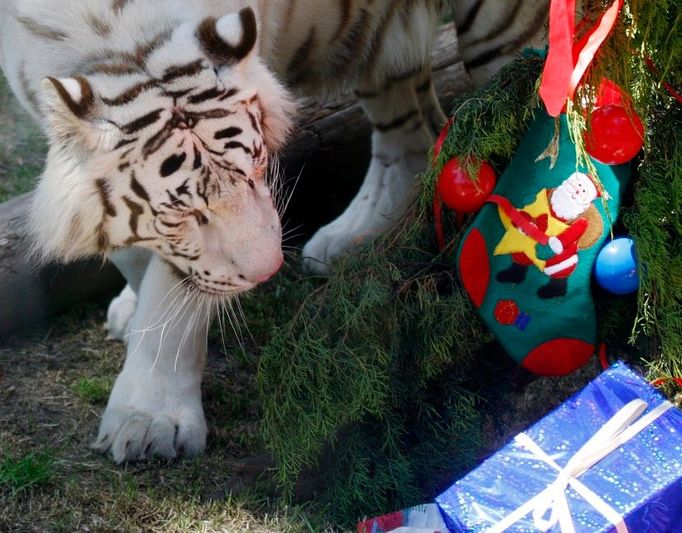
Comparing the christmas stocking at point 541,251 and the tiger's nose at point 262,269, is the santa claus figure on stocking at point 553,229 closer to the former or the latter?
the christmas stocking at point 541,251

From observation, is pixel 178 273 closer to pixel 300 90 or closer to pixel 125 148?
pixel 125 148

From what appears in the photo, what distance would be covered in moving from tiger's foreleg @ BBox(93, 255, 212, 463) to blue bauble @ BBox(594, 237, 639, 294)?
88 centimetres

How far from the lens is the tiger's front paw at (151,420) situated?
2.17 meters

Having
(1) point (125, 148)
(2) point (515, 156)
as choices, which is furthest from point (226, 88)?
(2) point (515, 156)

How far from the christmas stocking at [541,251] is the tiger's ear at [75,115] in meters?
0.68

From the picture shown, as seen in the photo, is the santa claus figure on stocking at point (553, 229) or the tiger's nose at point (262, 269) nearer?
the santa claus figure on stocking at point (553, 229)

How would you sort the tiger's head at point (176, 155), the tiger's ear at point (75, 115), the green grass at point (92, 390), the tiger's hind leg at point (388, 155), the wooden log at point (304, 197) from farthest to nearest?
the tiger's hind leg at point (388, 155), the wooden log at point (304, 197), the green grass at point (92, 390), the tiger's head at point (176, 155), the tiger's ear at point (75, 115)

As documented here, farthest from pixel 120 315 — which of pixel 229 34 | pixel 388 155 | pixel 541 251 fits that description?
pixel 541 251

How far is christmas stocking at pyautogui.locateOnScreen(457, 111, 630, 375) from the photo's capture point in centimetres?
171

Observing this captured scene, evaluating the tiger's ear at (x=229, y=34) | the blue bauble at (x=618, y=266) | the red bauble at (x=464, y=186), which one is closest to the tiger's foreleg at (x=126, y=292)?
the tiger's ear at (x=229, y=34)

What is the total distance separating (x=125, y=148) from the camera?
5.72 ft

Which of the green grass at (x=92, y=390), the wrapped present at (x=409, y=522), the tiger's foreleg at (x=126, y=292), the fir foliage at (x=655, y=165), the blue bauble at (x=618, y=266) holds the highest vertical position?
the fir foliage at (x=655, y=165)

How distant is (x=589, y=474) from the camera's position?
1535 millimetres

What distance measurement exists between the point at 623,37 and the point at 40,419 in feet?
5.20
